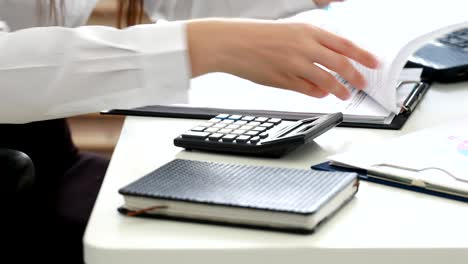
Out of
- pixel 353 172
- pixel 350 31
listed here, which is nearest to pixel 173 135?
pixel 353 172

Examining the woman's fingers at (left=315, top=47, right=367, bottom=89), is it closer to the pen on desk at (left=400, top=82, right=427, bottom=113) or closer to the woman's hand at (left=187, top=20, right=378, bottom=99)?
the woman's hand at (left=187, top=20, right=378, bottom=99)

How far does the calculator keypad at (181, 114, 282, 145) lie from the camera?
0.84 metres

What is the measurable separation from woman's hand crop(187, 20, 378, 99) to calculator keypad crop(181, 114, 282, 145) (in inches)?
2.3

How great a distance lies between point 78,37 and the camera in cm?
82

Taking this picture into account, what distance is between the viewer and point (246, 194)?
0.66 m

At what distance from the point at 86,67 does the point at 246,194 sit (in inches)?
10.0

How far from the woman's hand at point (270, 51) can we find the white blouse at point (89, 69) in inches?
0.8

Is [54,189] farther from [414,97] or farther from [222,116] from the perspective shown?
[414,97]

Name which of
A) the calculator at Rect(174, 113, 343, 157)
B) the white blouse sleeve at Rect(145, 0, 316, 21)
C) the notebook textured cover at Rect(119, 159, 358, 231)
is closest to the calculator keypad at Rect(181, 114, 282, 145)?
the calculator at Rect(174, 113, 343, 157)

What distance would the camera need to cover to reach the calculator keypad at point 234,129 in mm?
841

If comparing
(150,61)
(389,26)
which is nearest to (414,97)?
(389,26)

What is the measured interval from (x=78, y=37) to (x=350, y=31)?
430 mm

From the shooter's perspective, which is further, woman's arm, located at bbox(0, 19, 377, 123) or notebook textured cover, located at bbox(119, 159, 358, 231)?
woman's arm, located at bbox(0, 19, 377, 123)

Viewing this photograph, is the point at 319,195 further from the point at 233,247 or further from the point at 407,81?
the point at 407,81
